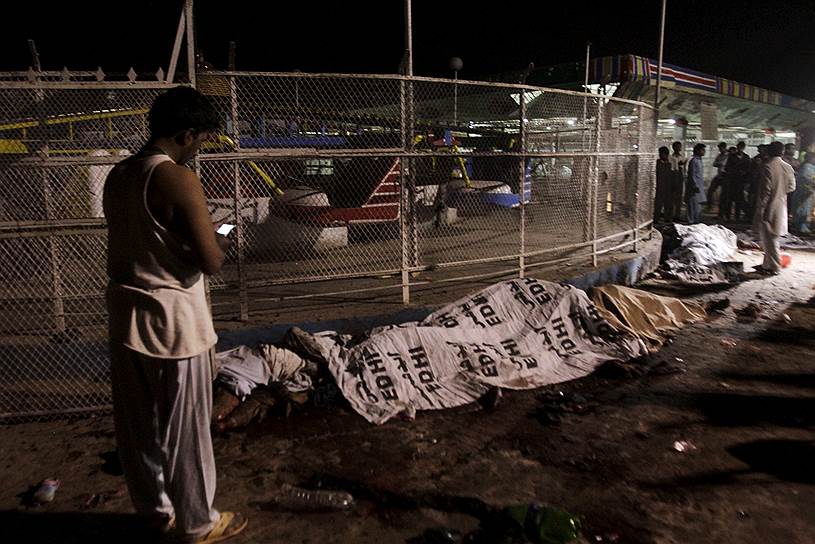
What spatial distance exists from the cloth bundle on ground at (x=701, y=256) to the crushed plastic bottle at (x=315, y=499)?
760 cm

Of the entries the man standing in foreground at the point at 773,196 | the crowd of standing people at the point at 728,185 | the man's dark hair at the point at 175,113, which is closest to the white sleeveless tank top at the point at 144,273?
the man's dark hair at the point at 175,113

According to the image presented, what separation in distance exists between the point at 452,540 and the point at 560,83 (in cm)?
2080

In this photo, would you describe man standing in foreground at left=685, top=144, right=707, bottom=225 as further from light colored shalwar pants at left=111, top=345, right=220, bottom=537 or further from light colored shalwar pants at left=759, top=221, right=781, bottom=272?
light colored shalwar pants at left=111, top=345, right=220, bottom=537

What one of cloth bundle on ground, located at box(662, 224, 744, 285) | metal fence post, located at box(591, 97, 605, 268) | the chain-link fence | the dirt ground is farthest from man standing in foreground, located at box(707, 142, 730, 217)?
the dirt ground

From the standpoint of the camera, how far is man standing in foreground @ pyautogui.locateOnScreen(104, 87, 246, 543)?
7.76ft

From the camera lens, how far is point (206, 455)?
2.61 meters

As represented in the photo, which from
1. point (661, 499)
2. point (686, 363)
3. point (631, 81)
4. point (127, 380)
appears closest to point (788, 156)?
point (631, 81)

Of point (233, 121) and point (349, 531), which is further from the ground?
point (233, 121)

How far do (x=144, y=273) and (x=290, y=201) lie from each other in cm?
563

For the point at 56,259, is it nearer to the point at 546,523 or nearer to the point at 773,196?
the point at 546,523

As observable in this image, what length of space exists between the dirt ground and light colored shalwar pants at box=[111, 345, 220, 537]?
1.28 ft

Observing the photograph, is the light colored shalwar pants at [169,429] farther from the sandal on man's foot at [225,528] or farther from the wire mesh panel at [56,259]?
the wire mesh panel at [56,259]

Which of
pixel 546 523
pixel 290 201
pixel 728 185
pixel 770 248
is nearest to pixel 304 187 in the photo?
pixel 290 201

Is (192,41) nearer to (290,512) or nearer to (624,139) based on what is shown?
(290,512)
